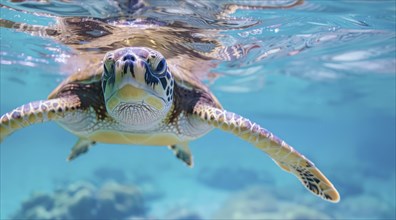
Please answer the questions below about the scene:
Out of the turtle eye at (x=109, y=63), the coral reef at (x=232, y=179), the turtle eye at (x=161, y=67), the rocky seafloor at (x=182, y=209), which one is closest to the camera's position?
the turtle eye at (x=109, y=63)

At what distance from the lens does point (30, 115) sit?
4203mm

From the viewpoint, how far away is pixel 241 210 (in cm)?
1428

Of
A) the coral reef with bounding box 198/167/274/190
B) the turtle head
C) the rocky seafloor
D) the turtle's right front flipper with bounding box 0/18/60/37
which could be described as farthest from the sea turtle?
the coral reef with bounding box 198/167/274/190

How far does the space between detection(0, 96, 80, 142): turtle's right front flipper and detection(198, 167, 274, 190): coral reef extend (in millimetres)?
22088

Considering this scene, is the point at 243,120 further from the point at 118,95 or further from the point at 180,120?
the point at 118,95

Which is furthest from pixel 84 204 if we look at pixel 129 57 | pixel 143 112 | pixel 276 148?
pixel 129 57

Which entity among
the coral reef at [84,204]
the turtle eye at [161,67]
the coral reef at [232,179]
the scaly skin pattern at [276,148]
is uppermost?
the coral reef at [232,179]

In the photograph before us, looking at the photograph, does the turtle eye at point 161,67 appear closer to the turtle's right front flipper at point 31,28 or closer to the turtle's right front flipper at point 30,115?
the turtle's right front flipper at point 30,115

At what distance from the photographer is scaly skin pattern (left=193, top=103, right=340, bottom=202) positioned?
4184 millimetres

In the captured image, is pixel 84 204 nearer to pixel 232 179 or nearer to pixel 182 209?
pixel 182 209

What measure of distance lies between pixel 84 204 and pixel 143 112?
9.83 metres

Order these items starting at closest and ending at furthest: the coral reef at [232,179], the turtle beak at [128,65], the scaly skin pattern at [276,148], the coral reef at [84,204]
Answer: the turtle beak at [128,65]
the scaly skin pattern at [276,148]
the coral reef at [84,204]
the coral reef at [232,179]

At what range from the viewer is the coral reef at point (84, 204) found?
40.8 ft

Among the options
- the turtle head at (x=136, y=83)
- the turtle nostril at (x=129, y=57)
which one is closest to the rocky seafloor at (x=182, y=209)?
the turtle head at (x=136, y=83)
